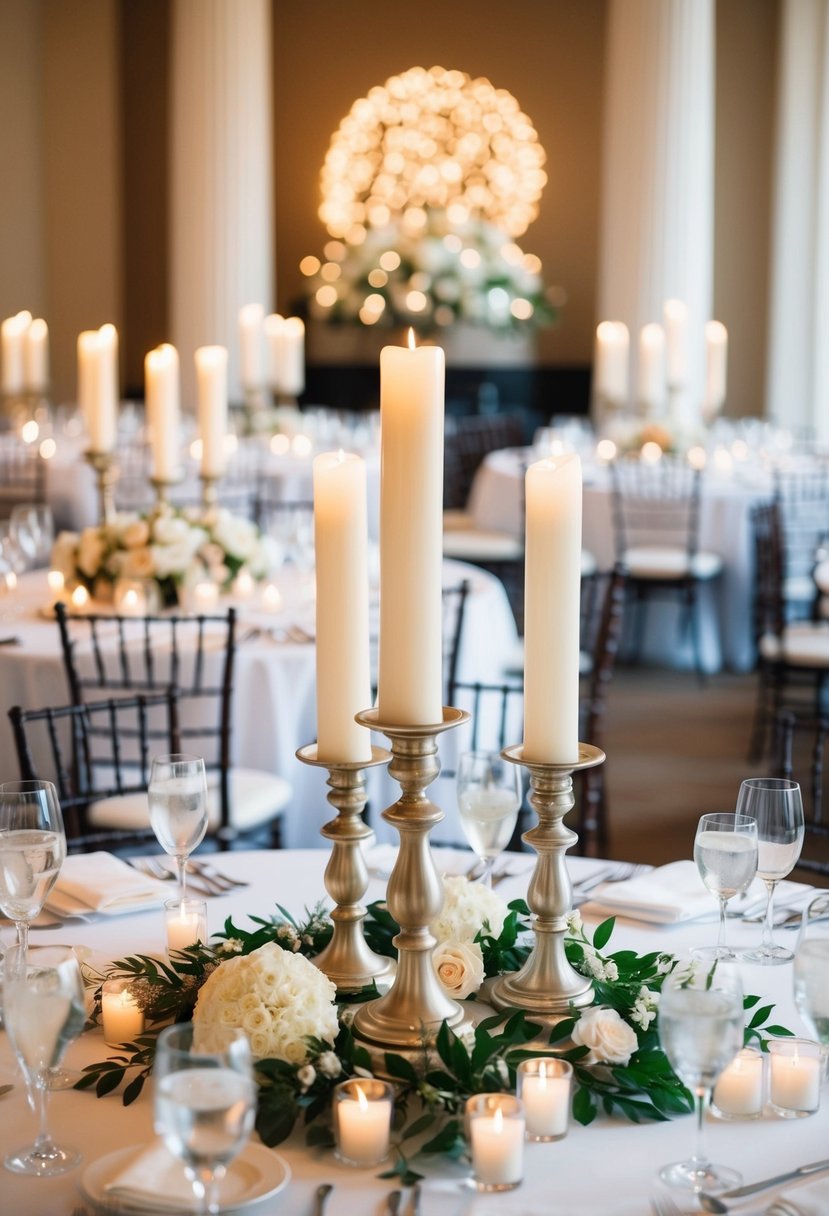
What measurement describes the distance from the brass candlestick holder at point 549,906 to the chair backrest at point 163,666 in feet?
6.44

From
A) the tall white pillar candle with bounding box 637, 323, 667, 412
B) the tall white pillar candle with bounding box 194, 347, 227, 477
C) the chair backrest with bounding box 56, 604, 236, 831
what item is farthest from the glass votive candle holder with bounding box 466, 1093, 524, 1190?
the tall white pillar candle with bounding box 637, 323, 667, 412

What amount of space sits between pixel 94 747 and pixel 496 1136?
2.72 m

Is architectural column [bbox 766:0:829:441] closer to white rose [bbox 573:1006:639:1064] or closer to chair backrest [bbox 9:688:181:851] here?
chair backrest [bbox 9:688:181:851]

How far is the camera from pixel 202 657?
12.0 ft

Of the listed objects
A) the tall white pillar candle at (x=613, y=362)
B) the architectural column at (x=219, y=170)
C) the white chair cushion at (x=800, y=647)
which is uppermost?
the architectural column at (x=219, y=170)

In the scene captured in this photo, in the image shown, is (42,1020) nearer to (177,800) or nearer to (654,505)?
(177,800)

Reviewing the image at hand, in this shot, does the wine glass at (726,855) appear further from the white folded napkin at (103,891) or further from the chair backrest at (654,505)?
the chair backrest at (654,505)

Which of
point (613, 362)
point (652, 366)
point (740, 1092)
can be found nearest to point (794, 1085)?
point (740, 1092)

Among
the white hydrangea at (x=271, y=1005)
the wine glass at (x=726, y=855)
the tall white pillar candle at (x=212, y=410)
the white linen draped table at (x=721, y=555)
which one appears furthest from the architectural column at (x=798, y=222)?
the white hydrangea at (x=271, y=1005)

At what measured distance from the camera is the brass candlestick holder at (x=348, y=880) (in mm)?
1566

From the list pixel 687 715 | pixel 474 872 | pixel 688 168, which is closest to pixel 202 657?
pixel 474 872

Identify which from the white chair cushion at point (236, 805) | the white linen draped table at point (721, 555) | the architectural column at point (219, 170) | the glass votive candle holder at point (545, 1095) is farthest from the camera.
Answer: the architectural column at point (219, 170)

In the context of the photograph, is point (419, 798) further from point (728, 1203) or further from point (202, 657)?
point (202, 657)

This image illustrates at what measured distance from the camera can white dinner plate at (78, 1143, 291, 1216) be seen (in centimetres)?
120
